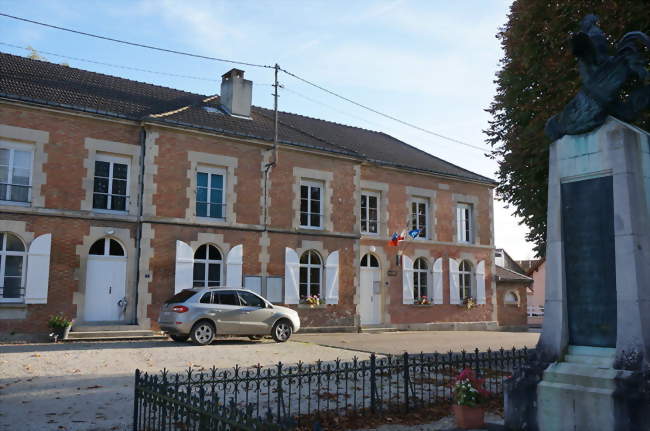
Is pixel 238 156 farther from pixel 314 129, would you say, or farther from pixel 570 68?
pixel 570 68

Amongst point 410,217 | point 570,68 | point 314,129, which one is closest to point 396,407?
point 570,68

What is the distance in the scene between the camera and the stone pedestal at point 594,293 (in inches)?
217

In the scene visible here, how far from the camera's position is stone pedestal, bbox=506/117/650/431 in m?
5.50

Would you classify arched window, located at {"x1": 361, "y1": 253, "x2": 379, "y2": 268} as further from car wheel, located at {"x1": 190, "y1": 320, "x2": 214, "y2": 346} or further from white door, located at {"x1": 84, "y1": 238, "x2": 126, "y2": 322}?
white door, located at {"x1": 84, "y1": 238, "x2": 126, "y2": 322}

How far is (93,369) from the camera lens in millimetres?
10867

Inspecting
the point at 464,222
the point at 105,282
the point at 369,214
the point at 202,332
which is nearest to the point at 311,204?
the point at 369,214

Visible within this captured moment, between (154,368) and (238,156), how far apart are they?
10.3 meters

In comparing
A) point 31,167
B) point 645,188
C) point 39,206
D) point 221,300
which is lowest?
point 221,300

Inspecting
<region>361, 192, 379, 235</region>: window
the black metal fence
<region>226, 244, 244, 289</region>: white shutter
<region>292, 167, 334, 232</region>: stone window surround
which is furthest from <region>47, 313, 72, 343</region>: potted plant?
<region>361, 192, 379, 235</region>: window

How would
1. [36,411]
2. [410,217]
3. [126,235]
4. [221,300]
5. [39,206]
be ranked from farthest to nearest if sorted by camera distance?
[410,217]
[126,235]
[39,206]
[221,300]
[36,411]

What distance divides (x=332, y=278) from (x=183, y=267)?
5.82 meters

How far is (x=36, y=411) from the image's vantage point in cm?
739

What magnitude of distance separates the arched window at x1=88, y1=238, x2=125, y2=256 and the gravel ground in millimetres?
3218

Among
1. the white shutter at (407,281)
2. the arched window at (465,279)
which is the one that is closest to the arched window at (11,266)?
the white shutter at (407,281)
